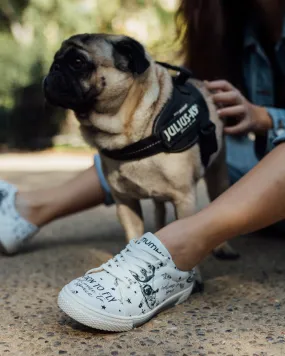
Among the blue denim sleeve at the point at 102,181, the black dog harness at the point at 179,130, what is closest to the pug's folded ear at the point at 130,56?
the black dog harness at the point at 179,130

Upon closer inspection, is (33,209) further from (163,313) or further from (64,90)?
(163,313)

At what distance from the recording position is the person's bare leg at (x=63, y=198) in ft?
5.87

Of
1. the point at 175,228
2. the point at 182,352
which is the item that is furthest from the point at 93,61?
the point at 182,352

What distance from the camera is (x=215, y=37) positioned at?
189cm

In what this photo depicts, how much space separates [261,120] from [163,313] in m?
0.66

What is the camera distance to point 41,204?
1793mm

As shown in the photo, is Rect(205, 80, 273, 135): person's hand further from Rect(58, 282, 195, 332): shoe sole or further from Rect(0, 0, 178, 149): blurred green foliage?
Rect(0, 0, 178, 149): blurred green foliage

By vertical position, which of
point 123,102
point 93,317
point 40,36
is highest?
point 123,102

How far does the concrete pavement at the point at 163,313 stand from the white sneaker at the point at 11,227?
0.04m

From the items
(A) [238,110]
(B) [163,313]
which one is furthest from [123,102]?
(B) [163,313]

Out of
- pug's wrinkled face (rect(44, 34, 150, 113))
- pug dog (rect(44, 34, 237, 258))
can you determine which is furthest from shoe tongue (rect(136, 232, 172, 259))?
pug's wrinkled face (rect(44, 34, 150, 113))

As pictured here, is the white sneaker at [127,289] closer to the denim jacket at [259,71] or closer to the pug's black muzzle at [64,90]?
the pug's black muzzle at [64,90]

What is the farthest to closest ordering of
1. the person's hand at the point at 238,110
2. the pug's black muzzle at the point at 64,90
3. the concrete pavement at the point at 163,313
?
the person's hand at the point at 238,110, the pug's black muzzle at the point at 64,90, the concrete pavement at the point at 163,313

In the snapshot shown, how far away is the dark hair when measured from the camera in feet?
6.06
